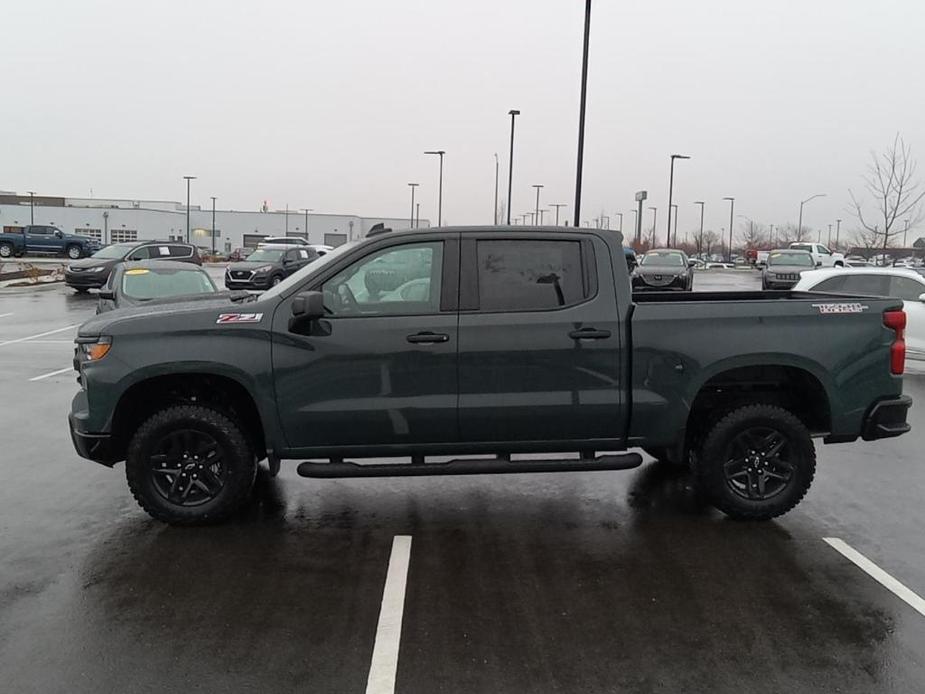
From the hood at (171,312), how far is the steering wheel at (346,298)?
1.84 ft

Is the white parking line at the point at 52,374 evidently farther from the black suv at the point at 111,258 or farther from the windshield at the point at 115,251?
the windshield at the point at 115,251

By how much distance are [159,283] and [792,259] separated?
2514cm

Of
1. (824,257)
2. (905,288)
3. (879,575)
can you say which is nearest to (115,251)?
(905,288)

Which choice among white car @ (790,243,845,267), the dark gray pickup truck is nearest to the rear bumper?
the dark gray pickup truck

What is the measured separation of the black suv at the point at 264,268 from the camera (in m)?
26.0

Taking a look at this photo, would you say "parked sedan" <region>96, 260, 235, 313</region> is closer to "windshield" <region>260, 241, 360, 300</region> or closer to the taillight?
"windshield" <region>260, 241, 360, 300</region>

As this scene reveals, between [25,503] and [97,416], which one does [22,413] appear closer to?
[25,503]

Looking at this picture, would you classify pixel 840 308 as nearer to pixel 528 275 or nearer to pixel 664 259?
pixel 528 275

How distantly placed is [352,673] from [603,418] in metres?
2.45

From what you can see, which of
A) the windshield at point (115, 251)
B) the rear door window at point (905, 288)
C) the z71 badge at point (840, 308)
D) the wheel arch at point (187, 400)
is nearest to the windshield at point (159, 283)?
the wheel arch at point (187, 400)

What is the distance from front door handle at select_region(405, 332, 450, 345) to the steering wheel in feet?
1.43

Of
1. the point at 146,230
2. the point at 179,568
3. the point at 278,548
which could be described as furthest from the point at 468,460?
the point at 146,230

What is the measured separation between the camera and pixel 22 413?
28.2 feet

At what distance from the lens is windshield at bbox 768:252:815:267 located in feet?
95.6
